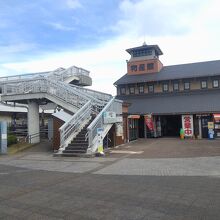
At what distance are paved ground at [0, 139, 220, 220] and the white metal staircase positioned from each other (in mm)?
3861

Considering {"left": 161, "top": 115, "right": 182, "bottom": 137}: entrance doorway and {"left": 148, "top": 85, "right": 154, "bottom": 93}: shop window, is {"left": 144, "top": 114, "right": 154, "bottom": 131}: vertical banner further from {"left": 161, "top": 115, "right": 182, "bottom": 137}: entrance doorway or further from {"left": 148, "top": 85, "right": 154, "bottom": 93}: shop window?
{"left": 148, "top": 85, "right": 154, "bottom": 93}: shop window

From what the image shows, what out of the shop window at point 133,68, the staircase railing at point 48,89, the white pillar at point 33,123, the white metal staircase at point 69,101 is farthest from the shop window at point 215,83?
the white pillar at point 33,123

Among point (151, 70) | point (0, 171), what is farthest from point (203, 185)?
point (151, 70)

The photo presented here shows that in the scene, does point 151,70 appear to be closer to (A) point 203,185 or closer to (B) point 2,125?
(B) point 2,125

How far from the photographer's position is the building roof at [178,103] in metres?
28.4

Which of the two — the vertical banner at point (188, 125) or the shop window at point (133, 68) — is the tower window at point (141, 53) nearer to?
the shop window at point (133, 68)

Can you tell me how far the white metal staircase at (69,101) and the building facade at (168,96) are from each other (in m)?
5.58

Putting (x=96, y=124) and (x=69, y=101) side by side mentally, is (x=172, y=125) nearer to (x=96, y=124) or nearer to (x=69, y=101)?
(x=69, y=101)

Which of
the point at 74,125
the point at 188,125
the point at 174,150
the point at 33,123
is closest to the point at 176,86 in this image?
the point at 188,125

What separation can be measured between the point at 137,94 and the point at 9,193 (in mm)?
27963

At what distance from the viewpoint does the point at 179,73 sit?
112ft

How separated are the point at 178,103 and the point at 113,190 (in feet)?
77.3

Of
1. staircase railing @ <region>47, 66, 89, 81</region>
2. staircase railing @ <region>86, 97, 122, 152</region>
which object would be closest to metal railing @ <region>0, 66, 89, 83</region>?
staircase railing @ <region>47, 66, 89, 81</region>

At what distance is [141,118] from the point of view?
30672 mm
